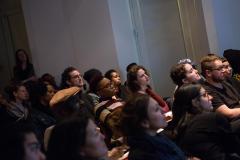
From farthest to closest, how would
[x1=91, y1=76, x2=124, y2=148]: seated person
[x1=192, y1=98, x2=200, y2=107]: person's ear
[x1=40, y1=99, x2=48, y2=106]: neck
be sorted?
[x1=40, y1=99, x2=48, y2=106]: neck → [x1=91, y1=76, x2=124, y2=148]: seated person → [x1=192, y1=98, x2=200, y2=107]: person's ear

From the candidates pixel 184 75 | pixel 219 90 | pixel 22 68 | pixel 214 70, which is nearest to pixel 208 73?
pixel 214 70

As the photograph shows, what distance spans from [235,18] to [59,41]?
7.83 ft

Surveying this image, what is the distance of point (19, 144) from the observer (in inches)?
69.0

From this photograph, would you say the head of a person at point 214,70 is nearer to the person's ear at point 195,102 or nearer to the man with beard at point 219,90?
the man with beard at point 219,90

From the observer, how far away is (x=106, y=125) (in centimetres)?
347

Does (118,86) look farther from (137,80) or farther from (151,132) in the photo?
(151,132)

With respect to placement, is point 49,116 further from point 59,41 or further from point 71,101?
point 59,41

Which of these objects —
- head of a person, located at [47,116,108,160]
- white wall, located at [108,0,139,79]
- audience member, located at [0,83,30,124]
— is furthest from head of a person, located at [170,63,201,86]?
head of a person, located at [47,116,108,160]

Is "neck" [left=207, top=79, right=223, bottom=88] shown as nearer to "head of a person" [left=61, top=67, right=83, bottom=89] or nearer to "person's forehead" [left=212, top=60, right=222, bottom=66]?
"person's forehead" [left=212, top=60, right=222, bottom=66]

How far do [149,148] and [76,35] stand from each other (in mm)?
3835

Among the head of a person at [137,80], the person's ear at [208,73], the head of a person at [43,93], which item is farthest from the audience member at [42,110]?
the person's ear at [208,73]

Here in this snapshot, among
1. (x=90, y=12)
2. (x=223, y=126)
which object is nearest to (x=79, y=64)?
(x=90, y=12)

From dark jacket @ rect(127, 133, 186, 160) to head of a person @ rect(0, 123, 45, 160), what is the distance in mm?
670

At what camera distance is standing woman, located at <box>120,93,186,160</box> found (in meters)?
2.37
